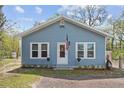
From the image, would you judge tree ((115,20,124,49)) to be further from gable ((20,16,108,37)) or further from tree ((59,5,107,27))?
gable ((20,16,108,37))

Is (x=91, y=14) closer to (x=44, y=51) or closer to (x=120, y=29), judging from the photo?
(x=120, y=29)

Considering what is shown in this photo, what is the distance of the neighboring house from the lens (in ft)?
85.9

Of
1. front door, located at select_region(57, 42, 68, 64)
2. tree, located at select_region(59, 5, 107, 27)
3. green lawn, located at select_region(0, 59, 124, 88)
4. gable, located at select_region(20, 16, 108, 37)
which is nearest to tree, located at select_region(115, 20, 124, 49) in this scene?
tree, located at select_region(59, 5, 107, 27)

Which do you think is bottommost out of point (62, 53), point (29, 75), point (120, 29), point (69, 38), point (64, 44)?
point (29, 75)

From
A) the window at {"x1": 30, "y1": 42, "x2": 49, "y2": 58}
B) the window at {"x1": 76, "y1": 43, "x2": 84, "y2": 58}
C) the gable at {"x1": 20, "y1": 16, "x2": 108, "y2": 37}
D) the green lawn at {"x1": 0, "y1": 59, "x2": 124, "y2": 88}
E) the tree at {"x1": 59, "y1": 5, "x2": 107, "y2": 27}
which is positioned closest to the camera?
the green lawn at {"x1": 0, "y1": 59, "x2": 124, "y2": 88}

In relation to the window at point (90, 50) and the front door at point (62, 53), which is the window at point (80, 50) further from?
the front door at point (62, 53)

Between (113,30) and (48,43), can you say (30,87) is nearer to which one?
(48,43)

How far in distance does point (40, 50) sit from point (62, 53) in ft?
5.99

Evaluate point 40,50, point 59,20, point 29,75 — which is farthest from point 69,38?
point 29,75

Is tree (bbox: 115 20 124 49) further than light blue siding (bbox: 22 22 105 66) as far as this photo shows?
Yes

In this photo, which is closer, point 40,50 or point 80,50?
point 80,50

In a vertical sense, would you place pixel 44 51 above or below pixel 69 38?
below

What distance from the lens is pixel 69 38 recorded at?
26.3 m

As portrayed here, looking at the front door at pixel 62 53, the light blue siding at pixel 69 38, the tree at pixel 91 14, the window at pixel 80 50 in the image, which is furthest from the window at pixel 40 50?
the tree at pixel 91 14
